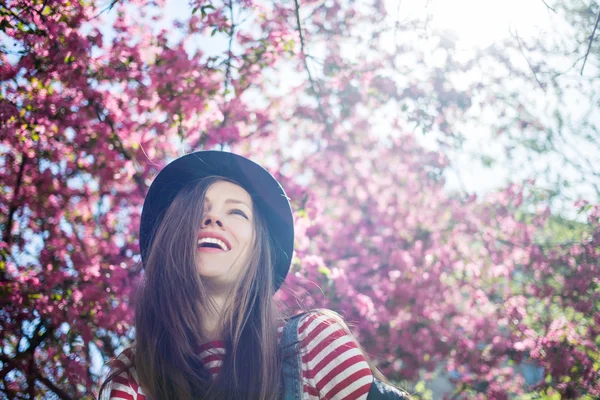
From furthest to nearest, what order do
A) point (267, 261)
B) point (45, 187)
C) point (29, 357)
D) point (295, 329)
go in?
point (45, 187), point (29, 357), point (267, 261), point (295, 329)

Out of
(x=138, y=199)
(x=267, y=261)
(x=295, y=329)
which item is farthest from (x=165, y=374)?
(x=138, y=199)

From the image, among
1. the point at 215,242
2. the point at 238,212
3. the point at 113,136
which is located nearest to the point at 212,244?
the point at 215,242

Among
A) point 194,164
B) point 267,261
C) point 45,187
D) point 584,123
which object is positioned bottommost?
point 267,261

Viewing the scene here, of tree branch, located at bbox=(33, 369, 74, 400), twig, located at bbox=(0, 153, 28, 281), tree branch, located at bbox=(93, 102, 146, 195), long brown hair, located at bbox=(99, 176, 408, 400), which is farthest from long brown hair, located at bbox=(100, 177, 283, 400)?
twig, located at bbox=(0, 153, 28, 281)

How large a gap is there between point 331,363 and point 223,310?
503 millimetres

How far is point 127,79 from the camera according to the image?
410cm

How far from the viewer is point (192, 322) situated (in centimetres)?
172

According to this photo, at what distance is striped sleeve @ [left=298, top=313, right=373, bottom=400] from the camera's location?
1465 mm

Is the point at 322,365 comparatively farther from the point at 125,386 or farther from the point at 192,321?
the point at 125,386

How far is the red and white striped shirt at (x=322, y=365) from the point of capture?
1.47 metres

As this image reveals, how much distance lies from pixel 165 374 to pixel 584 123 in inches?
264

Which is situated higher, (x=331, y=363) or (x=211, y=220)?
(x=211, y=220)

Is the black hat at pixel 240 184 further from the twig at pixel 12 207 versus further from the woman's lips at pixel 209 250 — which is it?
the twig at pixel 12 207

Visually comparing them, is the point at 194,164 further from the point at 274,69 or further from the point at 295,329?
the point at 274,69
